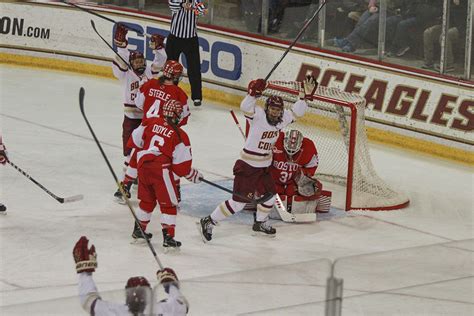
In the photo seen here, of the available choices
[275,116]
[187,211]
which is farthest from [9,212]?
[275,116]

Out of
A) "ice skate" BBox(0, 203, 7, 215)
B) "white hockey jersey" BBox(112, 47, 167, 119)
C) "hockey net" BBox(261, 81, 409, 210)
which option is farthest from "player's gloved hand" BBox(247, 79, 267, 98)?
"ice skate" BBox(0, 203, 7, 215)

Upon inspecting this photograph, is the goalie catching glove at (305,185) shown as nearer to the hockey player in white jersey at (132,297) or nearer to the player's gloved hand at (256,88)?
the player's gloved hand at (256,88)

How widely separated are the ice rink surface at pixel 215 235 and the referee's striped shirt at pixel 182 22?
2.30 feet

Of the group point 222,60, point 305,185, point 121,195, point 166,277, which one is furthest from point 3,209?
point 222,60

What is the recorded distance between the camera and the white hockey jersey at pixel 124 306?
4086mm

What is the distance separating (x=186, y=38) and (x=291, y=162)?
3.50 m

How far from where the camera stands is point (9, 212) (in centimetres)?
788

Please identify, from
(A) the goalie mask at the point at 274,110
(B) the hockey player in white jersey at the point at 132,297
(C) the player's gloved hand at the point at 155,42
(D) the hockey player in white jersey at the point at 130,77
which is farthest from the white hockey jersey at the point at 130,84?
(B) the hockey player in white jersey at the point at 132,297

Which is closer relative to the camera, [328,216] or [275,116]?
[275,116]

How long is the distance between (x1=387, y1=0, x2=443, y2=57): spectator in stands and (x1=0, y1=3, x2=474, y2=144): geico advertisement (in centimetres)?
24

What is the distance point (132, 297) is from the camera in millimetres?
3941

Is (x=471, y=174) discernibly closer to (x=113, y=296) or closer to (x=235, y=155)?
(x=235, y=155)

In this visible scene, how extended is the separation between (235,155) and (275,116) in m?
2.23

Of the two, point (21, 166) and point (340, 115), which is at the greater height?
point (340, 115)
